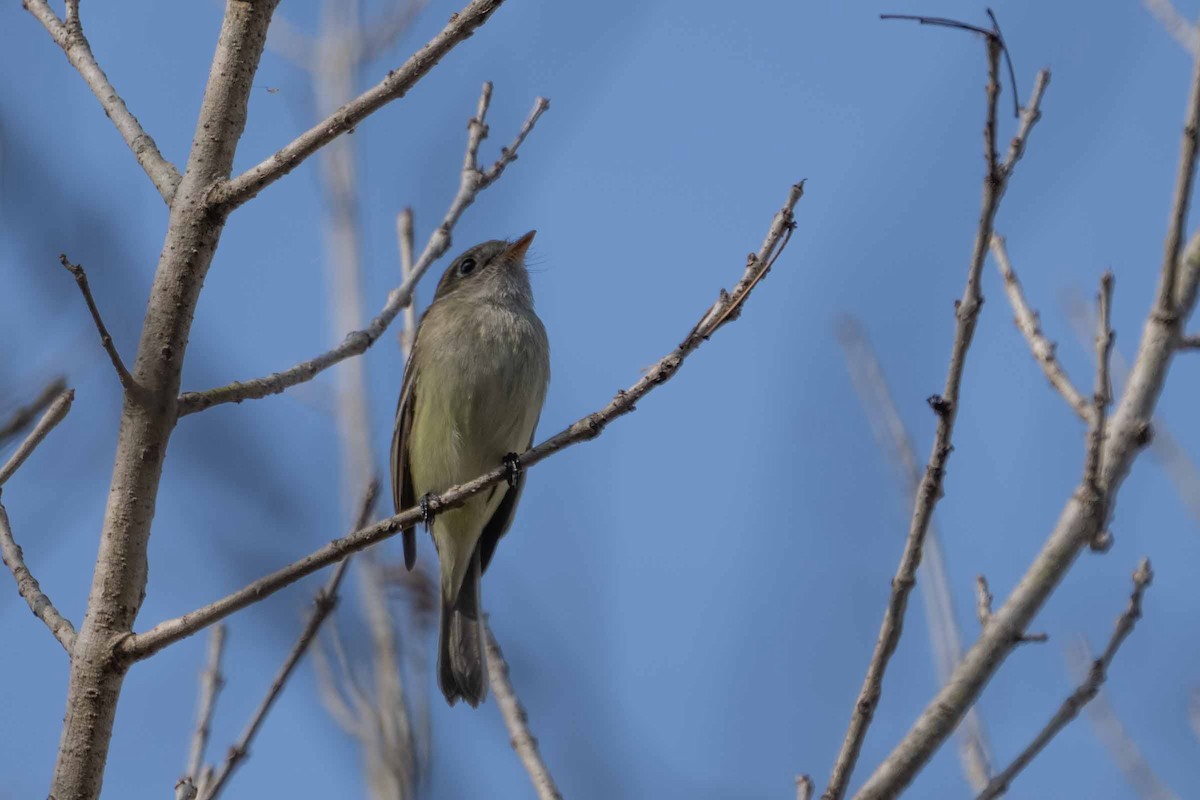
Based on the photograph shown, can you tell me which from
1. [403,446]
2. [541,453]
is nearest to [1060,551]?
[541,453]

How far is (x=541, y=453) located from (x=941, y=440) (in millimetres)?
1090

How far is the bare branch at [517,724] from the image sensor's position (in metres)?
3.42

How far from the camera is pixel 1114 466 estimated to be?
296 cm

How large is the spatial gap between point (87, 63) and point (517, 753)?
86.8 inches

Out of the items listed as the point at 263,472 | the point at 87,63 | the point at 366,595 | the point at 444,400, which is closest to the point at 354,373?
the point at 444,400

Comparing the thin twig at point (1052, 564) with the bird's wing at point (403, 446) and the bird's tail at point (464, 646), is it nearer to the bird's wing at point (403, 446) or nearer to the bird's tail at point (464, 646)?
the bird's tail at point (464, 646)

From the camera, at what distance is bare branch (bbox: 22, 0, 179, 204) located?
10.1 ft

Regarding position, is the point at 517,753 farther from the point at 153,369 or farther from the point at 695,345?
the point at 153,369

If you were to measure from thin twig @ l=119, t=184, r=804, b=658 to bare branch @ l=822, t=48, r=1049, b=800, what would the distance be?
48cm

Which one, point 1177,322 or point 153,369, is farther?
point 1177,322

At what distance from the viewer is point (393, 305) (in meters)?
3.98

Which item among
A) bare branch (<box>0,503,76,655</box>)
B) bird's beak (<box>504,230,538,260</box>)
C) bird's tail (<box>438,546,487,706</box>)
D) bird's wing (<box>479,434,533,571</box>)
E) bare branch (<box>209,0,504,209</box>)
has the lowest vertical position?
bare branch (<box>0,503,76,655</box>)

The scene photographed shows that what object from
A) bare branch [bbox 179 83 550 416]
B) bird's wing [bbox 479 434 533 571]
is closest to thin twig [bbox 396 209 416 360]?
bare branch [bbox 179 83 550 416]

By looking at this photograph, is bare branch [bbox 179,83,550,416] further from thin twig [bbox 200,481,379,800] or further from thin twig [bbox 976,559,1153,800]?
thin twig [bbox 976,559,1153,800]
